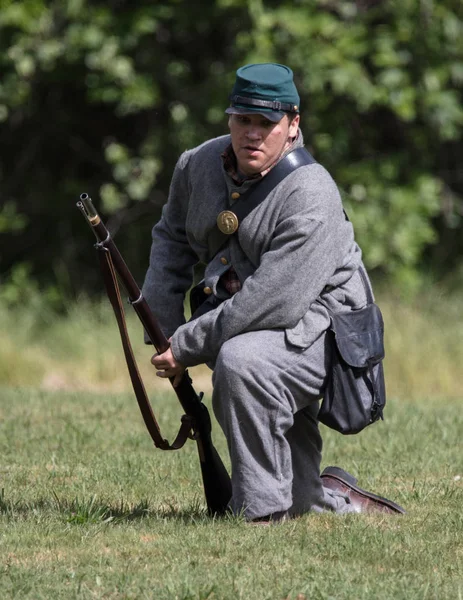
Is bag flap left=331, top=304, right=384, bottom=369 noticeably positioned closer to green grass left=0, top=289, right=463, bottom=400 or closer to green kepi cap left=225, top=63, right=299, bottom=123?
green kepi cap left=225, top=63, right=299, bottom=123

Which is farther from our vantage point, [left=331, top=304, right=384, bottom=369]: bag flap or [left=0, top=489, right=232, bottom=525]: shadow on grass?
[left=0, top=489, right=232, bottom=525]: shadow on grass

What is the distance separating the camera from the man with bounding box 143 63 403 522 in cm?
450

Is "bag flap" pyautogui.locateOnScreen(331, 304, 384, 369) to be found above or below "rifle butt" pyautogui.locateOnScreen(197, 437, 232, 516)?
above

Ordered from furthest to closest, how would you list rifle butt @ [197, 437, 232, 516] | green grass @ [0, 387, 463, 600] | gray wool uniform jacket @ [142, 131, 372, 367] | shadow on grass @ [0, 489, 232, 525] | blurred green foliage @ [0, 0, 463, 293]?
1. blurred green foliage @ [0, 0, 463, 293]
2. rifle butt @ [197, 437, 232, 516]
3. shadow on grass @ [0, 489, 232, 525]
4. gray wool uniform jacket @ [142, 131, 372, 367]
5. green grass @ [0, 387, 463, 600]

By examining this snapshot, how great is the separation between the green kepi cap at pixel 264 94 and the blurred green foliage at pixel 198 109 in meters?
6.42

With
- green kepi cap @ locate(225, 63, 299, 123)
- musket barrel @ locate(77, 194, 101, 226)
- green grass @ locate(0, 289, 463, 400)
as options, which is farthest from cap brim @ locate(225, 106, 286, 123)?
green grass @ locate(0, 289, 463, 400)

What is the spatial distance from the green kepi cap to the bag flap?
82 cm

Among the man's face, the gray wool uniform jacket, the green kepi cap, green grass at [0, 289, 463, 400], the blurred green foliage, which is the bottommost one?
green grass at [0, 289, 463, 400]

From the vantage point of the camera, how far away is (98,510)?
473cm

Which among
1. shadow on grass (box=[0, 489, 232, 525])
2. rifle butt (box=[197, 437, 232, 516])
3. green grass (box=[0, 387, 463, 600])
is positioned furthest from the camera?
rifle butt (box=[197, 437, 232, 516])

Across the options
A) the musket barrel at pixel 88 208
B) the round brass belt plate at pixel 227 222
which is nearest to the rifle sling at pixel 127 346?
the musket barrel at pixel 88 208

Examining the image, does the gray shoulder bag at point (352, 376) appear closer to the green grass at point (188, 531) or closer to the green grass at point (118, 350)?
the green grass at point (188, 531)

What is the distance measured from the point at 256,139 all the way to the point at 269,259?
468 millimetres

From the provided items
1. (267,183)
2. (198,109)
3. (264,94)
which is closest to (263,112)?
(264,94)
